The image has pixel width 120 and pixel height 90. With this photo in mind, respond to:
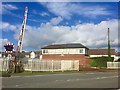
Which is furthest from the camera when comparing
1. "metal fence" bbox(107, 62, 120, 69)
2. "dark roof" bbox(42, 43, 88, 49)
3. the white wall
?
"dark roof" bbox(42, 43, 88, 49)

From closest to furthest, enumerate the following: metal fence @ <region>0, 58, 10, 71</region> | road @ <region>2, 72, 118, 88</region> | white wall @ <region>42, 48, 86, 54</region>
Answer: road @ <region>2, 72, 118, 88</region> < metal fence @ <region>0, 58, 10, 71</region> < white wall @ <region>42, 48, 86, 54</region>

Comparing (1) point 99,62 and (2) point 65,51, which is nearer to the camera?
(1) point 99,62

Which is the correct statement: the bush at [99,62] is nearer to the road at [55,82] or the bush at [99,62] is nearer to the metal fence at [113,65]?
the metal fence at [113,65]

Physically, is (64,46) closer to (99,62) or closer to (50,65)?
(99,62)

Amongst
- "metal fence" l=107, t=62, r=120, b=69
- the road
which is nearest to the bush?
"metal fence" l=107, t=62, r=120, b=69

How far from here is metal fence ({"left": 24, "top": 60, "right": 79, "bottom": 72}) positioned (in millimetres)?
33938

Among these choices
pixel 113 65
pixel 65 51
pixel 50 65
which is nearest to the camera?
pixel 50 65

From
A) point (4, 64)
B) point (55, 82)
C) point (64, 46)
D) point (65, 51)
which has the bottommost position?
point (55, 82)

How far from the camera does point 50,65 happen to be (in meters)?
35.7

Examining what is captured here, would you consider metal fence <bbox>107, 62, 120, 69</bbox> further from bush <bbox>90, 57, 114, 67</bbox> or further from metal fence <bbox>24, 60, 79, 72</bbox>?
metal fence <bbox>24, 60, 79, 72</bbox>

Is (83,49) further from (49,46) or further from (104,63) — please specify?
(104,63)

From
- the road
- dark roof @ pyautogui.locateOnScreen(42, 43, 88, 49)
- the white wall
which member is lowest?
the road

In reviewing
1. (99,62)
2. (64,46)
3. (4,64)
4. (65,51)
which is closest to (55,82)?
(4,64)

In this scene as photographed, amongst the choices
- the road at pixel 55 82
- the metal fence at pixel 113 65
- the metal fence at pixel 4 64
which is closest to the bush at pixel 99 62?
the metal fence at pixel 113 65
